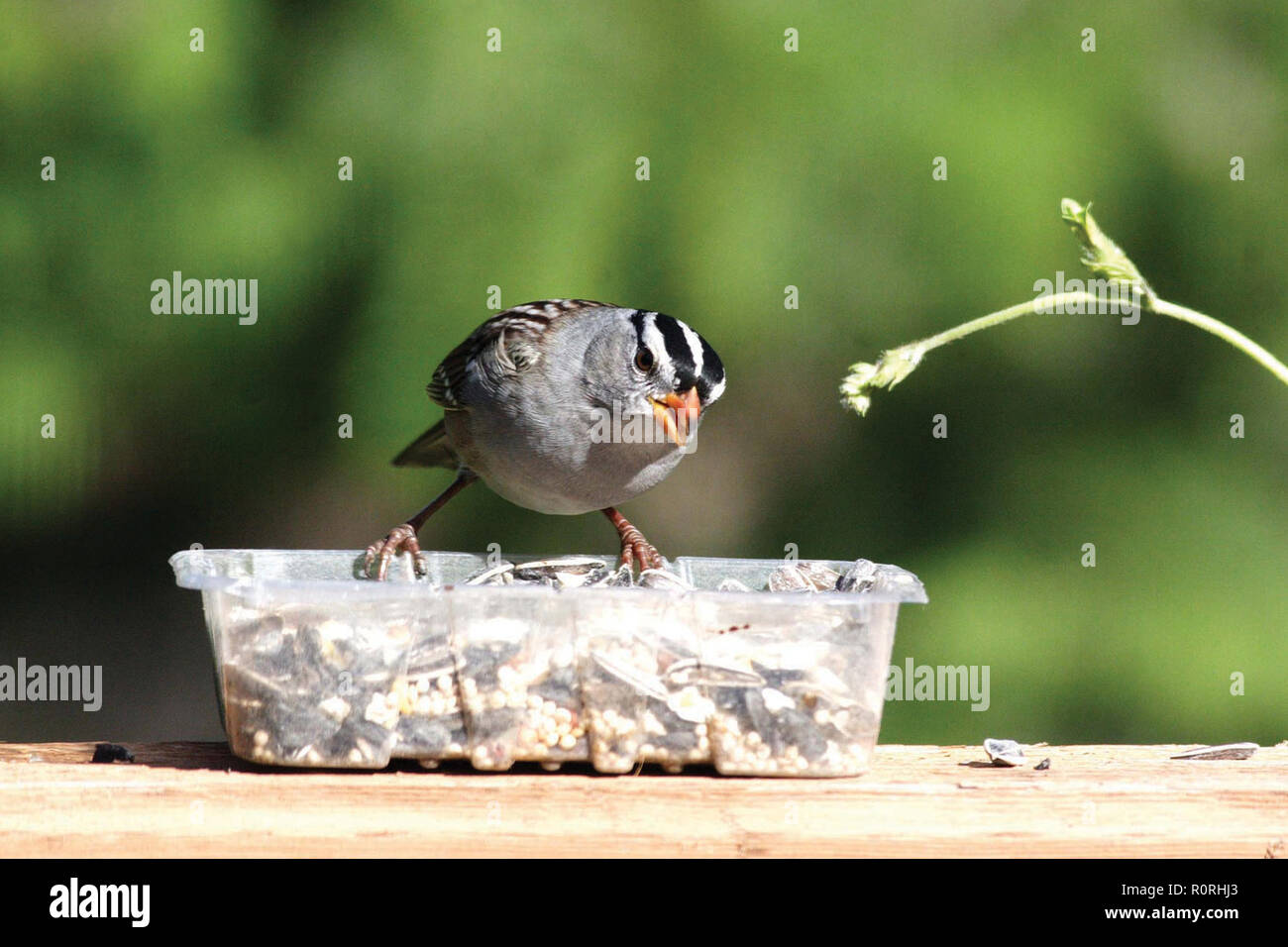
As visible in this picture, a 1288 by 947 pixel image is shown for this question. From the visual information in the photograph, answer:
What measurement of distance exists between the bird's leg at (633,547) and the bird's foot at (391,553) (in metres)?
0.45

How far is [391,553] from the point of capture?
9.82ft

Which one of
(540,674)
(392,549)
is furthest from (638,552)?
(540,674)

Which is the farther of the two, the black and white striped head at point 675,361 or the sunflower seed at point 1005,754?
the black and white striped head at point 675,361

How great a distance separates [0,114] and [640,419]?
2.19 metres

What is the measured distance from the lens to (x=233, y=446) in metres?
4.37

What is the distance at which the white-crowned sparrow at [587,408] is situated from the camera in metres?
3.17

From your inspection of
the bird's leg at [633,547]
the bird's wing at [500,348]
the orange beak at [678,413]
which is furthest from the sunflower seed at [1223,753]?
the bird's wing at [500,348]

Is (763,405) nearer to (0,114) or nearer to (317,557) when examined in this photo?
(317,557)

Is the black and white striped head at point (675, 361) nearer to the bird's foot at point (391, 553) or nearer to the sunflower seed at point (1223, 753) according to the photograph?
the bird's foot at point (391, 553)

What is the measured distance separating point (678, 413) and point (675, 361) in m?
0.11

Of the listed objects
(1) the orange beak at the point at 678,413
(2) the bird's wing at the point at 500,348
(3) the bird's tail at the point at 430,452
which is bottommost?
(3) the bird's tail at the point at 430,452

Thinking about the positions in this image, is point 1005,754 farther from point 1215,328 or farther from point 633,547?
point 633,547

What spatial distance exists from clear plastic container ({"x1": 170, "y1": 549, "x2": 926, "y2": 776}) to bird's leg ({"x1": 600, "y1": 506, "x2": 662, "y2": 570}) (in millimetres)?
741

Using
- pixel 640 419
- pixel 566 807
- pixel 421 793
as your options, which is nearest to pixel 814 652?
pixel 566 807
